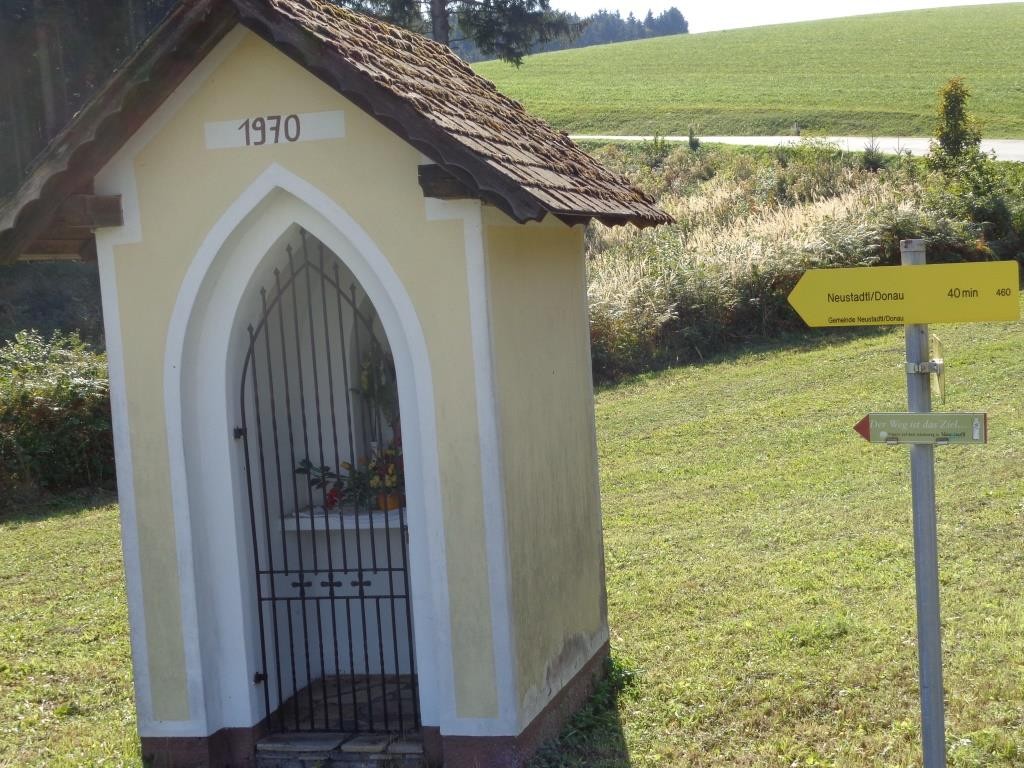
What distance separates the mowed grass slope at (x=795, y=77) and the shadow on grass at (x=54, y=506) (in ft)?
103

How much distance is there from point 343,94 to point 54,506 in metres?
10.9

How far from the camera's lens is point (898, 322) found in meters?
4.34

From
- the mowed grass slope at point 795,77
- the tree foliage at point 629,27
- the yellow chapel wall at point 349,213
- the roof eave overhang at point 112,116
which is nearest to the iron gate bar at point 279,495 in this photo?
the yellow chapel wall at point 349,213

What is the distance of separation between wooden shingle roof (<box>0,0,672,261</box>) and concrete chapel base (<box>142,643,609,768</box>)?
2.53 m

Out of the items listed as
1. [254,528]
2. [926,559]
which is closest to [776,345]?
[254,528]

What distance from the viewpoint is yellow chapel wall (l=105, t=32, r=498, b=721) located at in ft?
18.6

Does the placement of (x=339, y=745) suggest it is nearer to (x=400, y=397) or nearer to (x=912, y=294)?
(x=400, y=397)

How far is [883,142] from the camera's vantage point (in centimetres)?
3681

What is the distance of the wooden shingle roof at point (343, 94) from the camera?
208 inches

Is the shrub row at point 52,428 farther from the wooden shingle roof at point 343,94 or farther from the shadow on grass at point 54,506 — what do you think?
the wooden shingle roof at point 343,94

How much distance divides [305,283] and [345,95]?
1.76 metres

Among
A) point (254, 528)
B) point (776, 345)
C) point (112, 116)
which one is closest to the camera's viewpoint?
point (112, 116)

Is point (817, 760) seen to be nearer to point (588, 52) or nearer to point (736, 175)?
point (736, 175)

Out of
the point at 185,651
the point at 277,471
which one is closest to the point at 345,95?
the point at 277,471
